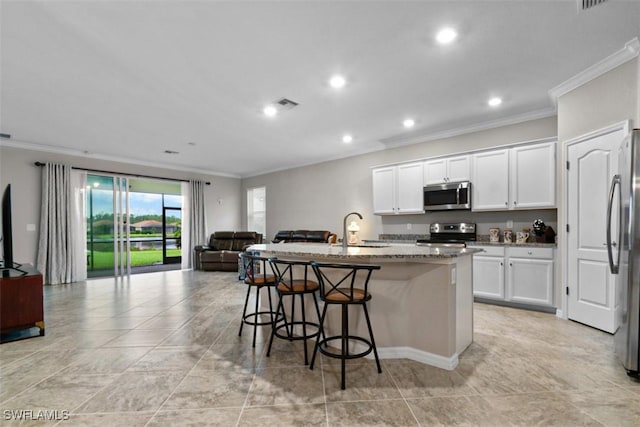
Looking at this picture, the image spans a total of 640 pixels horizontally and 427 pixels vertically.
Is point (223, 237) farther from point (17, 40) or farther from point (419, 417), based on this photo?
point (419, 417)

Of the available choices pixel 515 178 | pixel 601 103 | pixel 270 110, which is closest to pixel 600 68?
pixel 601 103

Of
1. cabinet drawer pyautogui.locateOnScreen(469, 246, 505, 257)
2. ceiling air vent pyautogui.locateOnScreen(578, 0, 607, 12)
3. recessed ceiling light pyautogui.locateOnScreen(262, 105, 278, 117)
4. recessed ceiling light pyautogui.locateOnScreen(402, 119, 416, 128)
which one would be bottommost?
cabinet drawer pyautogui.locateOnScreen(469, 246, 505, 257)

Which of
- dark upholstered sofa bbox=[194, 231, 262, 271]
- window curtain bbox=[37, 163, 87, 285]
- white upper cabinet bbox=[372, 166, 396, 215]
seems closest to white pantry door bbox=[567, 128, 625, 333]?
white upper cabinet bbox=[372, 166, 396, 215]

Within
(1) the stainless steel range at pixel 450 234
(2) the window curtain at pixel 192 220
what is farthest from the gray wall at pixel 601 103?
(2) the window curtain at pixel 192 220

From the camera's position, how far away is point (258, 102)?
387cm

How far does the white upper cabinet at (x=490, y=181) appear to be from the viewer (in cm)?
427

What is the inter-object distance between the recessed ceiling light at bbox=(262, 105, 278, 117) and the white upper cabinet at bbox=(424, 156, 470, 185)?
262 cm

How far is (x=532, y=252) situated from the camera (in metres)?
3.93

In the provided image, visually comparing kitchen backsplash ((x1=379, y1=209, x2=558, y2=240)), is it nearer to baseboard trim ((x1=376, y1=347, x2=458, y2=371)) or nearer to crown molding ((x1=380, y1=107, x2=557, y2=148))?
crown molding ((x1=380, y1=107, x2=557, y2=148))

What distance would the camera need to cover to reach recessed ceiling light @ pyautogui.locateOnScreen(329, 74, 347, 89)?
10.6 ft

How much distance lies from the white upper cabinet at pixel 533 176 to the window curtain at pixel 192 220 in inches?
279

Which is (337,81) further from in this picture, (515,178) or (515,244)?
(515,244)

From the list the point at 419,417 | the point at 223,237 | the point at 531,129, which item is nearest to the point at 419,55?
the point at 531,129

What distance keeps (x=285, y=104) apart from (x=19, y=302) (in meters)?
3.59
